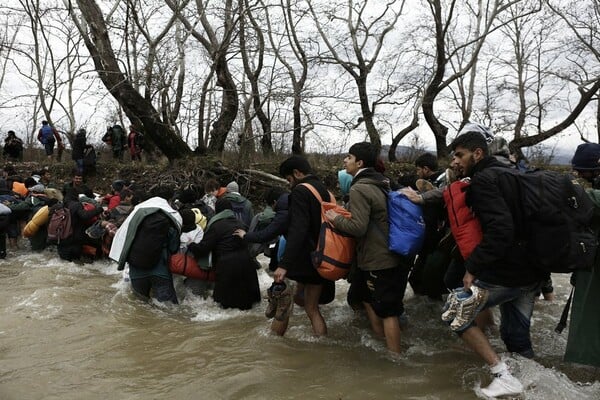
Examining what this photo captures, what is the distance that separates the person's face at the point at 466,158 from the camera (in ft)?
11.3

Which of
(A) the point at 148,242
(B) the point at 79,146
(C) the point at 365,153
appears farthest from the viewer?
(B) the point at 79,146

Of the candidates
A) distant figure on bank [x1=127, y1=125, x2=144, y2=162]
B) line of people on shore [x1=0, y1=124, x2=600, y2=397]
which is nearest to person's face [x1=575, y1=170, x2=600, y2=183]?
line of people on shore [x1=0, y1=124, x2=600, y2=397]

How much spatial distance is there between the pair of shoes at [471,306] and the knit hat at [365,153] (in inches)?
55.5

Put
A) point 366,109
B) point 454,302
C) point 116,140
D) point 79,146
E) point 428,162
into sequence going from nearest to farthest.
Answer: point 454,302
point 428,162
point 79,146
point 366,109
point 116,140

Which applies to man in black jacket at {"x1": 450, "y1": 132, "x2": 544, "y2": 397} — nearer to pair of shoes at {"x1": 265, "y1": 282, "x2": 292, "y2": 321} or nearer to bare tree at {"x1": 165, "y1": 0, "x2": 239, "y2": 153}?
pair of shoes at {"x1": 265, "y1": 282, "x2": 292, "y2": 321}

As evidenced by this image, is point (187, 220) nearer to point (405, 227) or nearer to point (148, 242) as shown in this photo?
point (148, 242)

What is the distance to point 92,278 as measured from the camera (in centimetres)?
731

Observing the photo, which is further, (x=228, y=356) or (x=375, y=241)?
(x=228, y=356)

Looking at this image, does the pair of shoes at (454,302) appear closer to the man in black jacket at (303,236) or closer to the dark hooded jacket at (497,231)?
the dark hooded jacket at (497,231)

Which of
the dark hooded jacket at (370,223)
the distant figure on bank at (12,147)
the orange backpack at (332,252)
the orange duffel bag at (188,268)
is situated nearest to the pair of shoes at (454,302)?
the dark hooded jacket at (370,223)

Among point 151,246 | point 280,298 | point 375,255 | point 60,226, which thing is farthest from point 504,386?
point 60,226

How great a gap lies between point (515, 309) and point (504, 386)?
60cm

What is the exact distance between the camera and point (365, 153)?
4.10 m

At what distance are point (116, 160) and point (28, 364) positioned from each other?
13.5m
